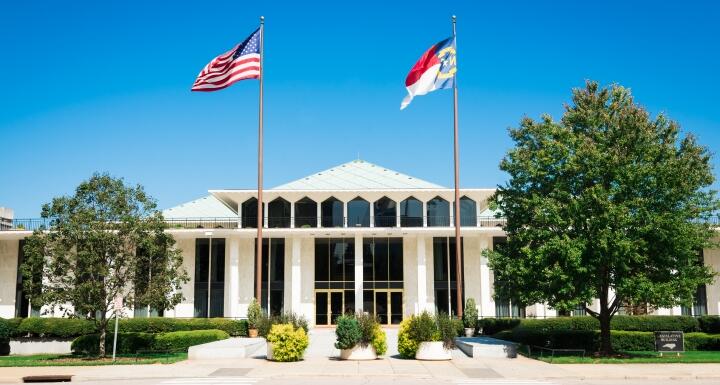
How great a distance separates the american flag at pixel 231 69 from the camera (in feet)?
103

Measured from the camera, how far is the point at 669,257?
24.6 m

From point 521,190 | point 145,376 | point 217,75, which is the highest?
point 217,75

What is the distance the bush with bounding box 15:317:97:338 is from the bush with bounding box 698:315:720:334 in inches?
1327

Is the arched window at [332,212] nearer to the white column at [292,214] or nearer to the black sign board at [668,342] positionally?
the white column at [292,214]

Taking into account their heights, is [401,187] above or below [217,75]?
below

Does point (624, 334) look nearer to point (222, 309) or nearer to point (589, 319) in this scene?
point (589, 319)

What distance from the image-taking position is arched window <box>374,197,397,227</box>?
4708 cm

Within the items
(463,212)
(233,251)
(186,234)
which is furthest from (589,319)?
(186,234)

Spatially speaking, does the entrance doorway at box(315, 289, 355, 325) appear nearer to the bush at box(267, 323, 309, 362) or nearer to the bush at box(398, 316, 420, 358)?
the bush at box(398, 316, 420, 358)

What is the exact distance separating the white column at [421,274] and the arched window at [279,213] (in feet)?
31.5

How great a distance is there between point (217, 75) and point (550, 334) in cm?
1949

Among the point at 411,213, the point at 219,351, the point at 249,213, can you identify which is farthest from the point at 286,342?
the point at 249,213

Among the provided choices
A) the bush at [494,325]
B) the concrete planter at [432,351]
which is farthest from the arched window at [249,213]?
the concrete planter at [432,351]

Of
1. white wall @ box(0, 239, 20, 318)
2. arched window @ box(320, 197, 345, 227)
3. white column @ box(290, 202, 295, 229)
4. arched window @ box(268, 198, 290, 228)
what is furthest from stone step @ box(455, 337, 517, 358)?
white wall @ box(0, 239, 20, 318)
